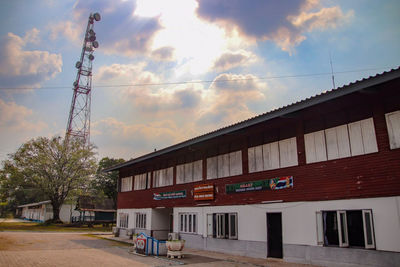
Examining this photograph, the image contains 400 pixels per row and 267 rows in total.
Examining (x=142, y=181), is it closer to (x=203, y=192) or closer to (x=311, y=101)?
(x=203, y=192)

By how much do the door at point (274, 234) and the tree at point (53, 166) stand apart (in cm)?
3493

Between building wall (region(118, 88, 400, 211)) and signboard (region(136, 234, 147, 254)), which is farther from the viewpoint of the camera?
signboard (region(136, 234, 147, 254))

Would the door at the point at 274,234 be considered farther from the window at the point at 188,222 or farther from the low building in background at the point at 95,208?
the low building in background at the point at 95,208

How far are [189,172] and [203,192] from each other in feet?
7.68

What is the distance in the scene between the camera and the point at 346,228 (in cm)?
1211

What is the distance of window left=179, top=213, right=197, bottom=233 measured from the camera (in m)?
20.5

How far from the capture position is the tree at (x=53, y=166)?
42.1m

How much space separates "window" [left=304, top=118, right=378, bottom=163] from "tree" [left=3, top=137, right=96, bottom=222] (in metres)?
37.3

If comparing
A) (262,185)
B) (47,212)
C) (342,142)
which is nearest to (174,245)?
(262,185)

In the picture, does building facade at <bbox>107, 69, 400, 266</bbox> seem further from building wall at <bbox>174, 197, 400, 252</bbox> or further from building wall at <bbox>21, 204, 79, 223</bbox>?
building wall at <bbox>21, 204, 79, 223</bbox>

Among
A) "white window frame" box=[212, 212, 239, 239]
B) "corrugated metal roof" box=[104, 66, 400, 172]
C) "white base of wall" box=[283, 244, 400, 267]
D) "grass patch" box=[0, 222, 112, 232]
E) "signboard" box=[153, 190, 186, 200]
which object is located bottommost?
"grass patch" box=[0, 222, 112, 232]

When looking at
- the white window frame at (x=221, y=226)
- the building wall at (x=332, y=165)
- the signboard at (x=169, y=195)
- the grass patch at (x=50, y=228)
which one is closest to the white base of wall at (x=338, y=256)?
the building wall at (x=332, y=165)

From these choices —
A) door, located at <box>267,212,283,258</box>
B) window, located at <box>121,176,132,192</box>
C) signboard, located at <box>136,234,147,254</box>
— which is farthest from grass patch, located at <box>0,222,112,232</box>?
door, located at <box>267,212,283,258</box>

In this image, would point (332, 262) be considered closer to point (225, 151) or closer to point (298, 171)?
→ point (298, 171)
